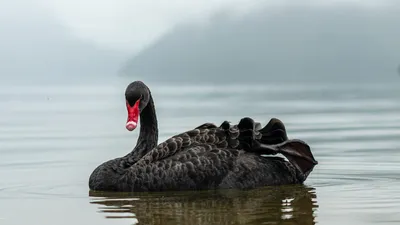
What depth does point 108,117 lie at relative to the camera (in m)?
25.2

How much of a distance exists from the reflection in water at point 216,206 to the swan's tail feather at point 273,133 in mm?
489

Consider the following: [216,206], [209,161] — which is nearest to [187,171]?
[209,161]

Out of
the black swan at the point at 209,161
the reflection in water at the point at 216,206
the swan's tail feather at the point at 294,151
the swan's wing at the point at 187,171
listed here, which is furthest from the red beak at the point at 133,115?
the swan's tail feather at the point at 294,151

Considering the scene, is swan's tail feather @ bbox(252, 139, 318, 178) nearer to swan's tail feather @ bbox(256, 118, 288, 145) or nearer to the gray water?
swan's tail feather @ bbox(256, 118, 288, 145)

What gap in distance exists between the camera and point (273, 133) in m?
9.45

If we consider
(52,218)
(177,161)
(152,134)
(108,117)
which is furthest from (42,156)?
(108,117)

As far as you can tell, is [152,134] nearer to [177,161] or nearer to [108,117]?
[177,161]

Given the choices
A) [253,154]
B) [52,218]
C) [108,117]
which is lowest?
[52,218]

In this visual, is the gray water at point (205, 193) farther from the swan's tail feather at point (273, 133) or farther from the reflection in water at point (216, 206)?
the swan's tail feather at point (273, 133)

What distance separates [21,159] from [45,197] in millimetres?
3975

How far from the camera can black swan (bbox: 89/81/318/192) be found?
900 centimetres

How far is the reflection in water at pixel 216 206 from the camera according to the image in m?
7.41

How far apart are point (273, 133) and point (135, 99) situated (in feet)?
4.71

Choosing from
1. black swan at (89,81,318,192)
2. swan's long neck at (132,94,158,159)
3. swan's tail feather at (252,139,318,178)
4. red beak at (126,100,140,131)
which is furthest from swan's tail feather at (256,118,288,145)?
red beak at (126,100,140,131)
